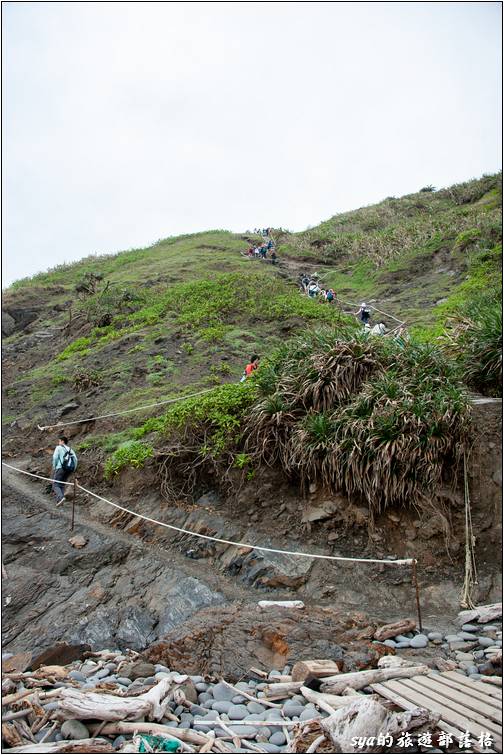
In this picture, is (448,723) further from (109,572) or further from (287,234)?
(287,234)

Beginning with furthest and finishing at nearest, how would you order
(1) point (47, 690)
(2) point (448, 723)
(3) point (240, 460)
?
(3) point (240, 460) → (1) point (47, 690) → (2) point (448, 723)

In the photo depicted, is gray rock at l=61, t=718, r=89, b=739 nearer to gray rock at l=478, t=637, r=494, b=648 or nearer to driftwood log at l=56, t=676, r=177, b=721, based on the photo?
driftwood log at l=56, t=676, r=177, b=721

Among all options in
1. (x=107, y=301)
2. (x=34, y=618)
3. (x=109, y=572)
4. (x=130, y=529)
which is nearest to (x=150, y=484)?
(x=130, y=529)

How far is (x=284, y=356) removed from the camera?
9789mm

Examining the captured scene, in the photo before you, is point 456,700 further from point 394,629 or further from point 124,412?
point 124,412

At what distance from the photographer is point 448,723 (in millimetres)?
3727

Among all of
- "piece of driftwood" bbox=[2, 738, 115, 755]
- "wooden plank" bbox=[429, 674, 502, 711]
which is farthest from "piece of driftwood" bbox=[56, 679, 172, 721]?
"wooden plank" bbox=[429, 674, 502, 711]

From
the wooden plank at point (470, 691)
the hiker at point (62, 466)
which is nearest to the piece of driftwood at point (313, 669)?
the wooden plank at point (470, 691)

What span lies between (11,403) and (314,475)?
11207 millimetres

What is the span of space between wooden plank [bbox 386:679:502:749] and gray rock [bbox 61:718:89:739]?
242 centimetres

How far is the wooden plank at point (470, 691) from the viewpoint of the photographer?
156 inches

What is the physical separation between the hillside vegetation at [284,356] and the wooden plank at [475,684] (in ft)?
9.23

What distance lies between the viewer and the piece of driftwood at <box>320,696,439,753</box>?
354cm

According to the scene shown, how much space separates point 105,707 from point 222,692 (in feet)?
3.98
